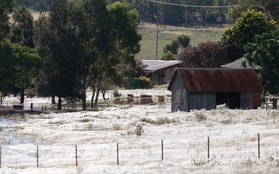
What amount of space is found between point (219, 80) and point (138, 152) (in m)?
30.3

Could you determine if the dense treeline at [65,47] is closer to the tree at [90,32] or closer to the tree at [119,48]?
the tree at [90,32]

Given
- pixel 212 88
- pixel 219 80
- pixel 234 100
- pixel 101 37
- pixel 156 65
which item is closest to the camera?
pixel 212 88

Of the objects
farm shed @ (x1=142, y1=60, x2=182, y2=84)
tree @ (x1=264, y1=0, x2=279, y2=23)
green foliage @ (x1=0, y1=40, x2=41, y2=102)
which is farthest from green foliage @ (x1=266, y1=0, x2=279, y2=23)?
green foliage @ (x1=0, y1=40, x2=41, y2=102)

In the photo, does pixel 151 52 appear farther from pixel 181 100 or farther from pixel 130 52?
pixel 181 100

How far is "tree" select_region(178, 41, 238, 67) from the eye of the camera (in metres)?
105

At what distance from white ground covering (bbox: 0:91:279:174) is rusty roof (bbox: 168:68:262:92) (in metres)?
4.39

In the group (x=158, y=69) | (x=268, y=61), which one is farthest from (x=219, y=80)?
(x=158, y=69)

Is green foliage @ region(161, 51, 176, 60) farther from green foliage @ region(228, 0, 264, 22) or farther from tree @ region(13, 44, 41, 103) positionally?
tree @ region(13, 44, 41, 103)

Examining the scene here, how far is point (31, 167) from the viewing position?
136ft

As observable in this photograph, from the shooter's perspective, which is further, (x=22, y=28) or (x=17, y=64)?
(x=22, y=28)

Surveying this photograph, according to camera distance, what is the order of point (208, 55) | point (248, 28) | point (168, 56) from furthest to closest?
point (168, 56) → point (208, 55) → point (248, 28)

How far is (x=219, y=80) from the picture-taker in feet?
243

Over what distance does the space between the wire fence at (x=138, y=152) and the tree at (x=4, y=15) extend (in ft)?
116

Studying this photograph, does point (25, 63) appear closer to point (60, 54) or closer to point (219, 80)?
point (60, 54)
